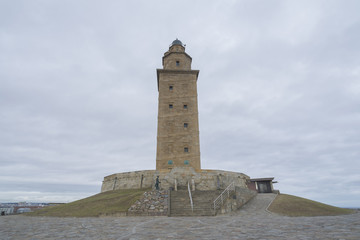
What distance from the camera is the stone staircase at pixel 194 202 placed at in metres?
15.4

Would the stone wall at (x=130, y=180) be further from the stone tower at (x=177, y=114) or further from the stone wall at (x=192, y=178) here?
the stone wall at (x=192, y=178)

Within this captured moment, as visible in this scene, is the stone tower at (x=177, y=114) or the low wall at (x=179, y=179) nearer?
the low wall at (x=179, y=179)

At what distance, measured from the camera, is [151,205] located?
16.5 metres

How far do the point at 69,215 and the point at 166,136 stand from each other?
48.0 feet

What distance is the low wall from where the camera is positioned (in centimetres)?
2131

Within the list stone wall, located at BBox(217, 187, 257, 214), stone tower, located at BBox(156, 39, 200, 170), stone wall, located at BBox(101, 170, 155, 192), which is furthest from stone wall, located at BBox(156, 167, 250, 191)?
stone tower, located at BBox(156, 39, 200, 170)

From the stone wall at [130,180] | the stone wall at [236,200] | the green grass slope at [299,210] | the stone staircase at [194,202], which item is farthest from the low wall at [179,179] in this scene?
the green grass slope at [299,210]

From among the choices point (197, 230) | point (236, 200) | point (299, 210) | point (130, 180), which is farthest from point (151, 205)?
point (299, 210)

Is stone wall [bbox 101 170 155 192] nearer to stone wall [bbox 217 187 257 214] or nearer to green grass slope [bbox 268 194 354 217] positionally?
stone wall [bbox 217 187 257 214]

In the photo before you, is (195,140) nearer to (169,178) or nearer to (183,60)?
(169,178)

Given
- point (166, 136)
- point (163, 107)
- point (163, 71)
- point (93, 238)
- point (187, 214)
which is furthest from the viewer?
point (163, 71)

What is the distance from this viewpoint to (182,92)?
31406 millimetres

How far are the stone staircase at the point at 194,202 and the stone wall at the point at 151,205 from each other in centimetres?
59

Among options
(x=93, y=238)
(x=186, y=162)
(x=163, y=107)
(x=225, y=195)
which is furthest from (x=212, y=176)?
(x=93, y=238)
